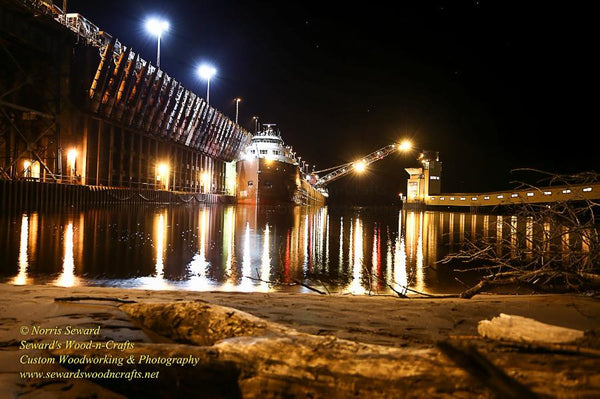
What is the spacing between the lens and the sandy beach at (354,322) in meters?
2.03

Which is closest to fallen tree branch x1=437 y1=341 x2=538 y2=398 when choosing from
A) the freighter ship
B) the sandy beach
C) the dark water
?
the sandy beach

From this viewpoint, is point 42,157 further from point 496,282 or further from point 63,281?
point 496,282

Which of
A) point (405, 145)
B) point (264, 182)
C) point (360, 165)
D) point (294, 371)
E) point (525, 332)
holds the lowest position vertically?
point (294, 371)

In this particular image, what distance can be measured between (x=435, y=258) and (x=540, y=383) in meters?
9.70

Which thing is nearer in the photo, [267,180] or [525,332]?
[525,332]

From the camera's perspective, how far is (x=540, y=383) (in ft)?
6.47

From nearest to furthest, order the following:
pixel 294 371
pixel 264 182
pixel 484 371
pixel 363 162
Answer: pixel 484 371 → pixel 294 371 → pixel 264 182 → pixel 363 162

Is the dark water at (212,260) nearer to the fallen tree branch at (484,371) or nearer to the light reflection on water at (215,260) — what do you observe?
the light reflection on water at (215,260)

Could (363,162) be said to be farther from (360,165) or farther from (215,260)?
(215,260)

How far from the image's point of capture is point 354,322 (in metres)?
3.89

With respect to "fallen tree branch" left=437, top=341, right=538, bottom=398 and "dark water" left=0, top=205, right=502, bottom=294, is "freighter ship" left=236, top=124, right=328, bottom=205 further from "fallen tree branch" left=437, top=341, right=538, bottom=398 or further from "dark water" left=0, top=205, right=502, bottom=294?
"fallen tree branch" left=437, top=341, right=538, bottom=398

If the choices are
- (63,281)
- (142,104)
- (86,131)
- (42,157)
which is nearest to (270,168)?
(142,104)

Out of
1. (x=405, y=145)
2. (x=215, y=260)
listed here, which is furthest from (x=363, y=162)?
(x=215, y=260)

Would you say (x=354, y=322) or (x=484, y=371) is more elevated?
(x=484, y=371)
